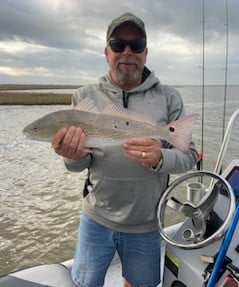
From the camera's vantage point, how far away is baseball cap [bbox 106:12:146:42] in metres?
2.71

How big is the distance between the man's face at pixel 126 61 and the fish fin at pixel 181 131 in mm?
528

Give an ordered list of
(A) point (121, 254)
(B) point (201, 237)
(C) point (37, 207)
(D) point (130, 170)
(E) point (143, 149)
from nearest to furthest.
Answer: (E) point (143, 149) < (B) point (201, 237) < (D) point (130, 170) < (A) point (121, 254) < (C) point (37, 207)

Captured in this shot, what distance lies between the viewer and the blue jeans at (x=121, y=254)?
2779 millimetres

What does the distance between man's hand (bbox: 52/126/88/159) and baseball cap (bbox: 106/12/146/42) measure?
2.93 feet

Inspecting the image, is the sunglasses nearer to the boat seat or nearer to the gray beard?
the gray beard

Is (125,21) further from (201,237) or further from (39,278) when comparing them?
(39,278)

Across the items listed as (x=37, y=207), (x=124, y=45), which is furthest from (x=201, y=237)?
(x=37, y=207)

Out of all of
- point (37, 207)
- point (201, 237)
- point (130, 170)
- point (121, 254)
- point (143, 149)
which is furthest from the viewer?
point (37, 207)

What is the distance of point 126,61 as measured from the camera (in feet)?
8.84

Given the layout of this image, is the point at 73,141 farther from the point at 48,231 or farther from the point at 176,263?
the point at 48,231

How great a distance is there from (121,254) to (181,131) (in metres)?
1.16

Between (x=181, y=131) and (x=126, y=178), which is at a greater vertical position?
(x=181, y=131)

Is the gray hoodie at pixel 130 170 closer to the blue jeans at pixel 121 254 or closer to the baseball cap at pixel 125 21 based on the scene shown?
the blue jeans at pixel 121 254

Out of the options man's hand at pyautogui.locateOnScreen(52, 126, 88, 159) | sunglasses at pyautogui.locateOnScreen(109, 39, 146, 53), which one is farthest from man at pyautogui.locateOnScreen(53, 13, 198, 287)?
man's hand at pyautogui.locateOnScreen(52, 126, 88, 159)
